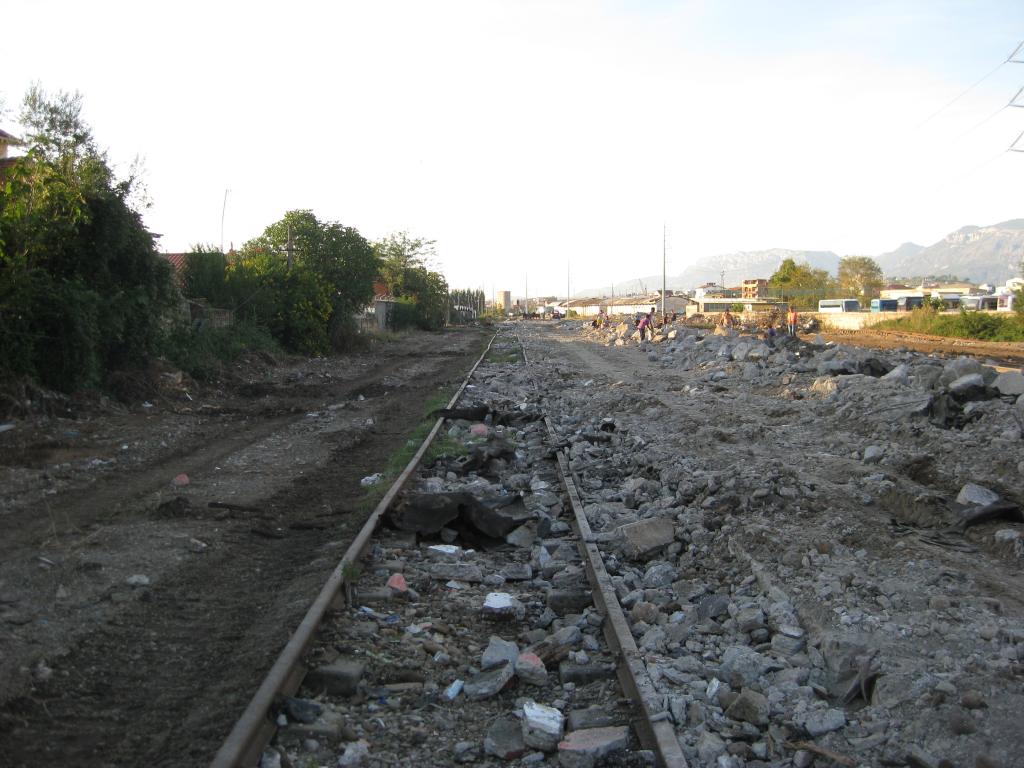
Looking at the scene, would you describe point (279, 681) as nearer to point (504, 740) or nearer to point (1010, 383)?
point (504, 740)

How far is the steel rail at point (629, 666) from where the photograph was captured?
3.92 meters

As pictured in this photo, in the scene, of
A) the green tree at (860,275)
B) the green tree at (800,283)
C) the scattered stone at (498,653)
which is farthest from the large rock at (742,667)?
the green tree at (860,275)

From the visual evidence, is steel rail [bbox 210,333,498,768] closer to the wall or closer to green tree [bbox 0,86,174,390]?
green tree [bbox 0,86,174,390]

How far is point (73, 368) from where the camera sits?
48.4ft

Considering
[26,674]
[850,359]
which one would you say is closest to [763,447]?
[26,674]

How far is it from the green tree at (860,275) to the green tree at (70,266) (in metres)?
131

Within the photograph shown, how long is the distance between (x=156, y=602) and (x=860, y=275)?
14638 cm

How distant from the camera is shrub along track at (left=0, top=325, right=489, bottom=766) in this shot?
Answer: 13.3ft

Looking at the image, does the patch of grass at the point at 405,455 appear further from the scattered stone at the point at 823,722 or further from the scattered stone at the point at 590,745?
the scattered stone at the point at 823,722

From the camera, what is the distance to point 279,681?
4316 millimetres

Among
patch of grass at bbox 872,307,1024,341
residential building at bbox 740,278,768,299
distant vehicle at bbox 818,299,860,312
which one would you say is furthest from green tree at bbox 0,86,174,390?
residential building at bbox 740,278,768,299

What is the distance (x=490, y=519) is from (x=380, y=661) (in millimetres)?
3143

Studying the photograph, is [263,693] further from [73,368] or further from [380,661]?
[73,368]

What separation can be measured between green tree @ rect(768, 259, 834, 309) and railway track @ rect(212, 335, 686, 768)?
360 feet
